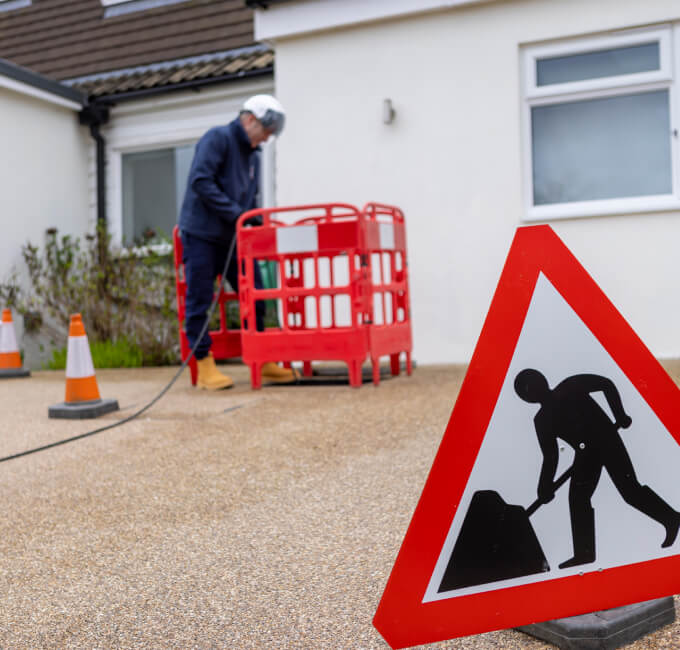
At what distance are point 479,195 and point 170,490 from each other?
488cm

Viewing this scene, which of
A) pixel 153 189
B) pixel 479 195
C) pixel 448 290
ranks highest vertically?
pixel 153 189

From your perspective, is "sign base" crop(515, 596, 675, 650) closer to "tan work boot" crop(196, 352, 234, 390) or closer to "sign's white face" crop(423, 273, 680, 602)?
"sign's white face" crop(423, 273, 680, 602)

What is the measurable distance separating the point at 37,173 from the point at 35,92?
92 cm

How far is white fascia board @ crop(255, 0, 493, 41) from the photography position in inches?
289

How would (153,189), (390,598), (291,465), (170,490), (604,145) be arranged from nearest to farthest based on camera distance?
(390,598)
(170,490)
(291,465)
(604,145)
(153,189)

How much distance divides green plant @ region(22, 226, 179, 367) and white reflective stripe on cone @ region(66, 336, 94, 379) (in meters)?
3.60

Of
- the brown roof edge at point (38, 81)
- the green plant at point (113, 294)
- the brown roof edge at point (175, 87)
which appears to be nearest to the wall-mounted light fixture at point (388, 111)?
the brown roof edge at point (175, 87)

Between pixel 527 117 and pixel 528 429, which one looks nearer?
pixel 528 429

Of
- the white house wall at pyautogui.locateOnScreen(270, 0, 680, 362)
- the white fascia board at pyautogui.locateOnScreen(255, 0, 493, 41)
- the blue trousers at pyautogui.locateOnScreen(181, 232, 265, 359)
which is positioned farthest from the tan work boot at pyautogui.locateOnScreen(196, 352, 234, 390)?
the white fascia board at pyautogui.locateOnScreen(255, 0, 493, 41)

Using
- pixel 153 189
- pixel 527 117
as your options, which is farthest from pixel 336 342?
pixel 153 189

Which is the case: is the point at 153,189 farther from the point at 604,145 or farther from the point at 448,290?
the point at 604,145

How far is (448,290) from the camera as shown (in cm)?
736

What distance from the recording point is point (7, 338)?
8039mm

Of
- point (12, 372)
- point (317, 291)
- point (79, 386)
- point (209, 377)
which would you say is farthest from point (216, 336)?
point (12, 372)
